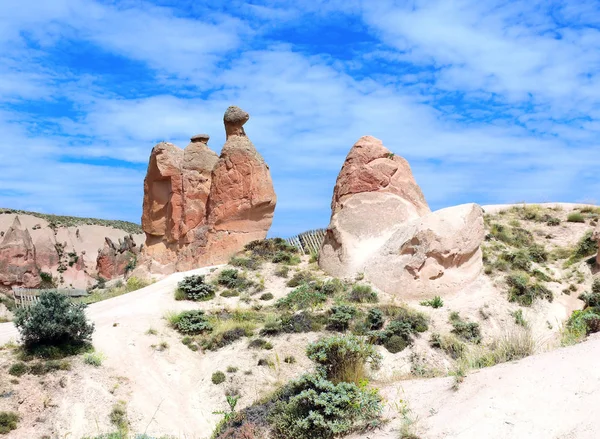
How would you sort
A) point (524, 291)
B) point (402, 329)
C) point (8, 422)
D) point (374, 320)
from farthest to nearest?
point (524, 291) < point (374, 320) < point (402, 329) < point (8, 422)

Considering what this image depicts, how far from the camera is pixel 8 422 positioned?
30.3 feet

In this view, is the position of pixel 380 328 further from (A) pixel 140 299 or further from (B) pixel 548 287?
(A) pixel 140 299

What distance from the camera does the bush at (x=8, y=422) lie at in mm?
9125

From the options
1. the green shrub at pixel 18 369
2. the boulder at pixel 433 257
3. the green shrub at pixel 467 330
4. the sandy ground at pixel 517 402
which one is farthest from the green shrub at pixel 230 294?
the sandy ground at pixel 517 402

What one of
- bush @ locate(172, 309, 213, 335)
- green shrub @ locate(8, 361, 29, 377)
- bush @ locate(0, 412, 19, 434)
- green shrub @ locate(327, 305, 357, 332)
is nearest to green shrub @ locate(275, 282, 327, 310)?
green shrub @ locate(327, 305, 357, 332)

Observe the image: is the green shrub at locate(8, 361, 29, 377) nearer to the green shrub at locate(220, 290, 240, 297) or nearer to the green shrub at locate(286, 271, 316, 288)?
the green shrub at locate(220, 290, 240, 297)

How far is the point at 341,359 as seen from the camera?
748cm

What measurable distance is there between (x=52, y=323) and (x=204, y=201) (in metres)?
10.5

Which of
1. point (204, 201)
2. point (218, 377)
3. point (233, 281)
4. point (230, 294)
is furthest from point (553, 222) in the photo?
point (218, 377)

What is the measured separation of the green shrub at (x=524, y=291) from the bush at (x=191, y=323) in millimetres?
7923

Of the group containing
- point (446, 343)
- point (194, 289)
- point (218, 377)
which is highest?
point (194, 289)

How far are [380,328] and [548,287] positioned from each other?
5.72 metres

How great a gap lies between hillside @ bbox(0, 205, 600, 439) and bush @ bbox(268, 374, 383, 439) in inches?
9.5

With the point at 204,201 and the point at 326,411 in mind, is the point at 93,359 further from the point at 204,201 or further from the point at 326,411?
the point at 204,201
